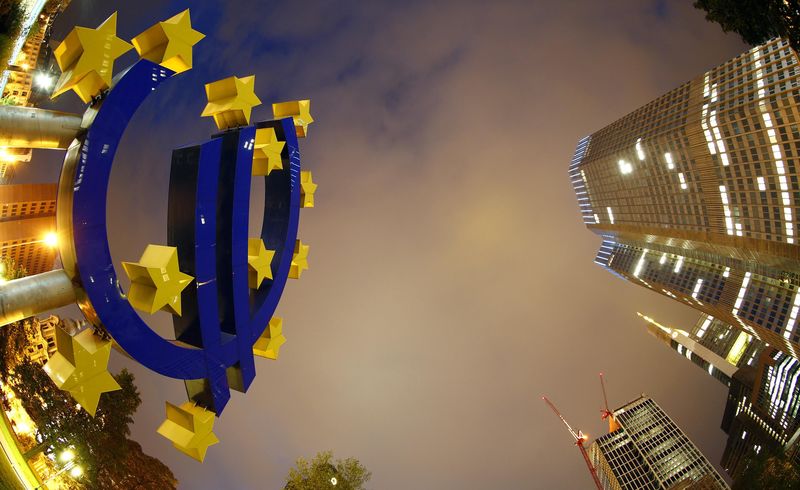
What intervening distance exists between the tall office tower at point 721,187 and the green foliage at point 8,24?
97.2 metres

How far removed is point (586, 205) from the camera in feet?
441

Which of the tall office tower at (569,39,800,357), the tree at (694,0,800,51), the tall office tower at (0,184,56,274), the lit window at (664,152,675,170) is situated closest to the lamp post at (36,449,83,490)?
the tall office tower at (0,184,56,274)

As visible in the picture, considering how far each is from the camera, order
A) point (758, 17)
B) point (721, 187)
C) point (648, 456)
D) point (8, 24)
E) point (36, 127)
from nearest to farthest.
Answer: point (36, 127) → point (8, 24) → point (758, 17) → point (721, 187) → point (648, 456)

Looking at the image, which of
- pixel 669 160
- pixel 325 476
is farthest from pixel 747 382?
pixel 325 476

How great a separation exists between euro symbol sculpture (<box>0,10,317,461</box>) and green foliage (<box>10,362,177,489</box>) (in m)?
15.5

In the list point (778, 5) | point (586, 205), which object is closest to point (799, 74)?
point (586, 205)

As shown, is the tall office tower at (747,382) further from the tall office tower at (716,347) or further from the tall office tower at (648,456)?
the tall office tower at (648,456)

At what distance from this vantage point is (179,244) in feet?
26.5

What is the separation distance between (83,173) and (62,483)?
19605 millimetres

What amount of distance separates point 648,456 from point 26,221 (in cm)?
16675

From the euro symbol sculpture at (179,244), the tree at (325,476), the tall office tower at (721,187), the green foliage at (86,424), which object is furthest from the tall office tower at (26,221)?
the tall office tower at (721,187)

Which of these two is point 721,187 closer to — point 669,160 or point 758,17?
point 669,160

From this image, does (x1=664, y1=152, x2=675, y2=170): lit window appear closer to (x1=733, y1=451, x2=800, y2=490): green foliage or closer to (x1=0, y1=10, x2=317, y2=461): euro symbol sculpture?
(x1=733, y1=451, x2=800, y2=490): green foliage

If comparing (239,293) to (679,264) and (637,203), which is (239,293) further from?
(679,264)
